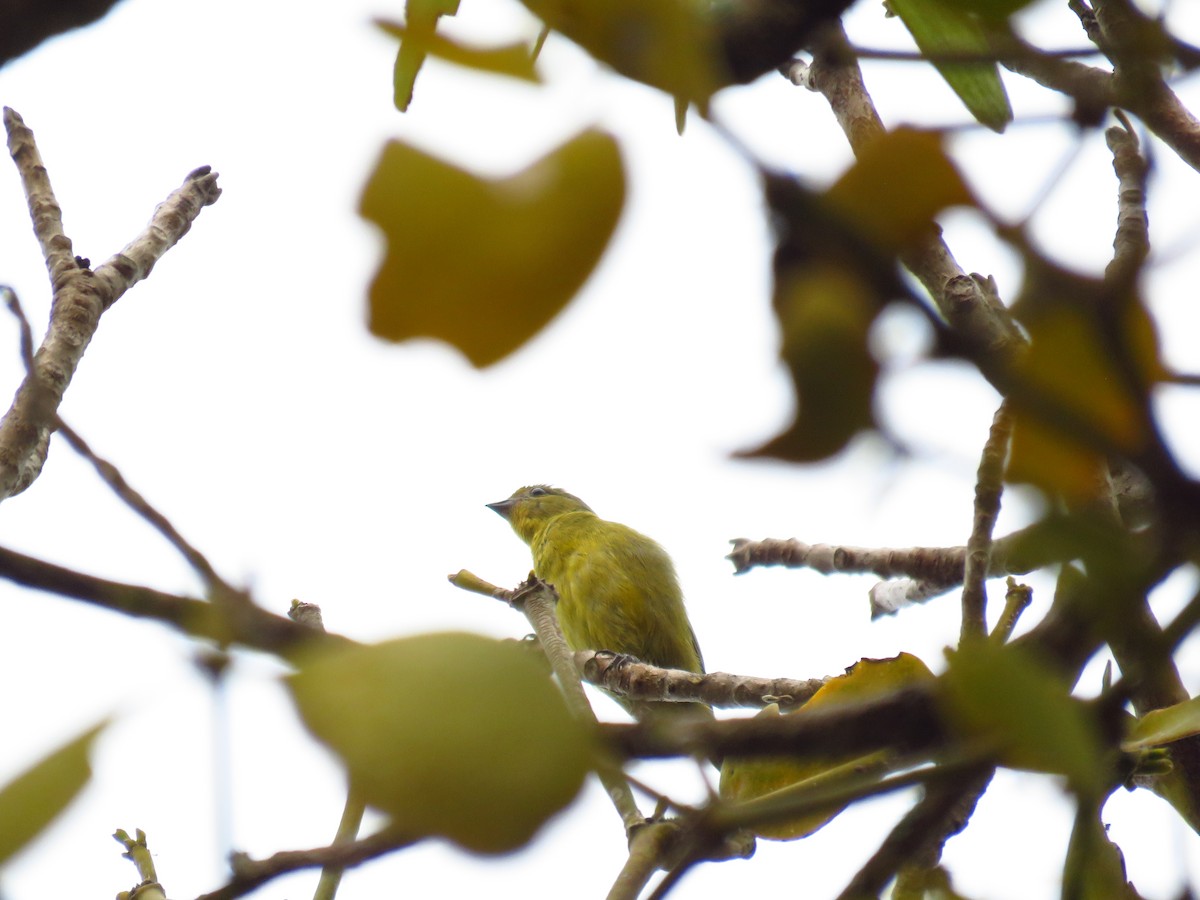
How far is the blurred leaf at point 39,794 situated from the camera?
→ 27 centimetres

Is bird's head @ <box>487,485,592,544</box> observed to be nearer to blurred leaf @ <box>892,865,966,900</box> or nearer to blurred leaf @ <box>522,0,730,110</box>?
blurred leaf @ <box>892,865,966,900</box>

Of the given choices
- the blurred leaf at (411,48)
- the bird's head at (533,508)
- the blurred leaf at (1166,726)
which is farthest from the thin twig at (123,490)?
the bird's head at (533,508)

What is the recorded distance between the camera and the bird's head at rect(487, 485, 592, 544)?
716cm

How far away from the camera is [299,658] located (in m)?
0.28

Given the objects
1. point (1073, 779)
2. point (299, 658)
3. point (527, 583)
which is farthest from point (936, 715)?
point (527, 583)

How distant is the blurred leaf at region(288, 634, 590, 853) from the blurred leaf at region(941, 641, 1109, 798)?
0.28ft

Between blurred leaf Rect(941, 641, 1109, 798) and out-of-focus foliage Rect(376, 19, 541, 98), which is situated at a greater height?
out-of-focus foliage Rect(376, 19, 541, 98)

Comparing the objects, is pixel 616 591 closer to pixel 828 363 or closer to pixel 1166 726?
pixel 1166 726

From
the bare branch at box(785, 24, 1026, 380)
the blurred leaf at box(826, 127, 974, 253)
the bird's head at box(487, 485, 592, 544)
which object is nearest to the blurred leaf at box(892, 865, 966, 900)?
the bare branch at box(785, 24, 1026, 380)

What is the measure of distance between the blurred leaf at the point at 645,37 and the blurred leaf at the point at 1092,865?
0.20 metres

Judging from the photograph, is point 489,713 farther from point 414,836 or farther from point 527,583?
point 527,583

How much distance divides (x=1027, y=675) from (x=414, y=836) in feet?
0.46

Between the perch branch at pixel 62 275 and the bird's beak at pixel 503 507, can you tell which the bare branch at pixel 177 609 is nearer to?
the perch branch at pixel 62 275

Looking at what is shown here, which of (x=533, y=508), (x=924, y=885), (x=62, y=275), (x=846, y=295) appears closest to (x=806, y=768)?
(x=924, y=885)
